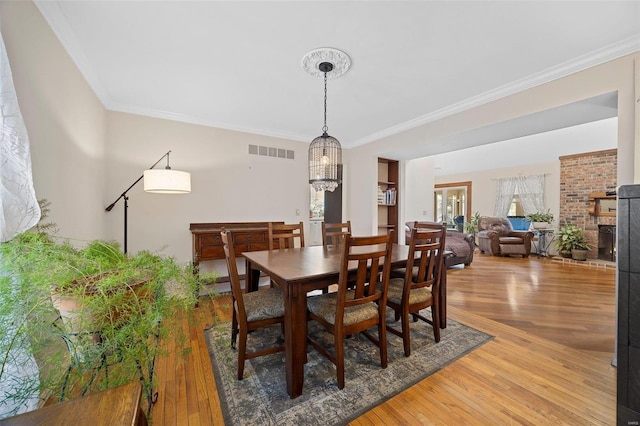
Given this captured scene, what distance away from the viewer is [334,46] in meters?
2.04

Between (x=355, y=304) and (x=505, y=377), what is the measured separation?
4.03ft

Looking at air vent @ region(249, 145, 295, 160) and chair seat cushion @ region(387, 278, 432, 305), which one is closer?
chair seat cushion @ region(387, 278, 432, 305)

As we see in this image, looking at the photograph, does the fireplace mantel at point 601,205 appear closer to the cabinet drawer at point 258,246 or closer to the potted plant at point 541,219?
the potted plant at point 541,219

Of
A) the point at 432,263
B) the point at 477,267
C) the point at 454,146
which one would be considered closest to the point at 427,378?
the point at 432,263

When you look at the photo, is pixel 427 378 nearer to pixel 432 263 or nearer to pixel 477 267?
pixel 432 263

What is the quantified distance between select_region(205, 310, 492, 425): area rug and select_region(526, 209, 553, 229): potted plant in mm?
6281

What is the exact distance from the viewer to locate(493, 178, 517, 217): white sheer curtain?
25.3ft

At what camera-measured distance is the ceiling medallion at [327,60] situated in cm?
210

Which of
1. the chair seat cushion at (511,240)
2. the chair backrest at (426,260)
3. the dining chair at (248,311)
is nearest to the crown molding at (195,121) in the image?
the dining chair at (248,311)

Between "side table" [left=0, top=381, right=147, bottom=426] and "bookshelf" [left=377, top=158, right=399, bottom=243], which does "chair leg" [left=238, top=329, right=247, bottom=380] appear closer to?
"side table" [left=0, top=381, right=147, bottom=426]

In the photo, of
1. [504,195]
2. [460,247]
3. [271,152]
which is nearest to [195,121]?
[271,152]

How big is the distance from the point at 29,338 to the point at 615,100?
415cm

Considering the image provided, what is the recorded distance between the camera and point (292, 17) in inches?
68.1

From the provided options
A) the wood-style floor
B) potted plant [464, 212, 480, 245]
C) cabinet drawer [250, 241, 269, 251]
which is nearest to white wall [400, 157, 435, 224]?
the wood-style floor
